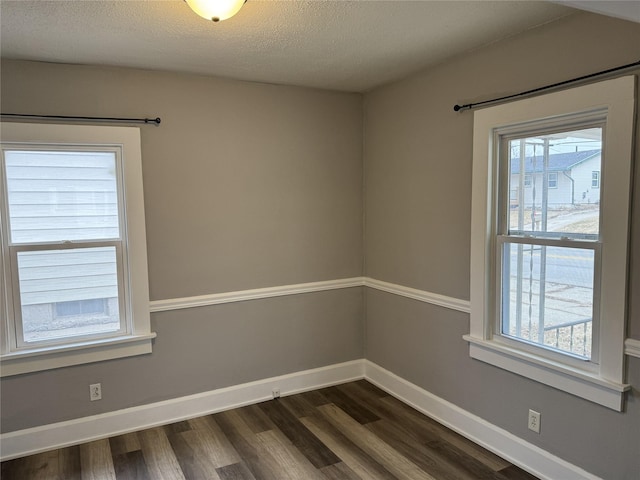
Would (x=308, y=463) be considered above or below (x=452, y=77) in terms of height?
below

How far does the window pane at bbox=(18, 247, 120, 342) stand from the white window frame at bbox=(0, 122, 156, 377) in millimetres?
64

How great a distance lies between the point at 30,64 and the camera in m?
2.70

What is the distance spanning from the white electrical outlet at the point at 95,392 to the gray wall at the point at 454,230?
6.92ft

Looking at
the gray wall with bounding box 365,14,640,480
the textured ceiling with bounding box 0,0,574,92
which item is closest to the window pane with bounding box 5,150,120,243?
the textured ceiling with bounding box 0,0,574,92

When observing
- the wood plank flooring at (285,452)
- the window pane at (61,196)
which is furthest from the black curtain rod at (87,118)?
the wood plank flooring at (285,452)

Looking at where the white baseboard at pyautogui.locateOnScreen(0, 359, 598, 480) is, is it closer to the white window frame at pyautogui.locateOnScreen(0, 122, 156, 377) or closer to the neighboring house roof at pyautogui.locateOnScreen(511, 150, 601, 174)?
the white window frame at pyautogui.locateOnScreen(0, 122, 156, 377)

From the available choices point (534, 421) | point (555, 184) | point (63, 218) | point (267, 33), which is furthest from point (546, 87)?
point (63, 218)

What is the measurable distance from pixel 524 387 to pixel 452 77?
193 centimetres

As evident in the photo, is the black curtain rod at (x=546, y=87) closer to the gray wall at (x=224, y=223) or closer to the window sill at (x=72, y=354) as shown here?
the gray wall at (x=224, y=223)

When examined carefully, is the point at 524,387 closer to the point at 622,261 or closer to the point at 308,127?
the point at 622,261

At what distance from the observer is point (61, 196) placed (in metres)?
2.82

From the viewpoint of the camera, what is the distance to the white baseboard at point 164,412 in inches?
110

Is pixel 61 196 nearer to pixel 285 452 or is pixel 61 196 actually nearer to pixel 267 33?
pixel 267 33

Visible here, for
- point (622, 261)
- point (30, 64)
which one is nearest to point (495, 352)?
point (622, 261)
